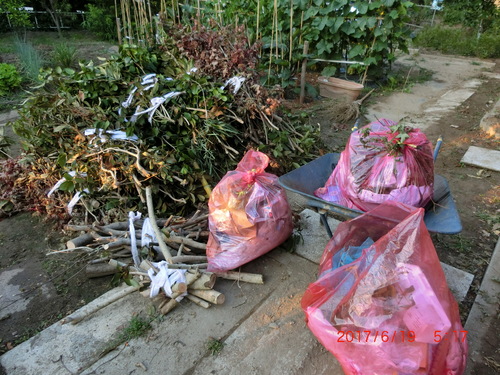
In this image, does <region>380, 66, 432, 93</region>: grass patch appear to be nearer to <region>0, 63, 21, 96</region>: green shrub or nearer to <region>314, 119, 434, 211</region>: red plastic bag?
<region>314, 119, 434, 211</region>: red plastic bag

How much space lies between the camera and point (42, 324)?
2121 millimetres

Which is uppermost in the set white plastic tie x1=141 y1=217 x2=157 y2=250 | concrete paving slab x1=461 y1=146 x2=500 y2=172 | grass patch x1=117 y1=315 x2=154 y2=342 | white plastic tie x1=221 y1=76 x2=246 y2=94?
white plastic tie x1=221 y1=76 x2=246 y2=94

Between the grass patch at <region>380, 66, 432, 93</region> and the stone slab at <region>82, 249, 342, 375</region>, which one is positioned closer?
the stone slab at <region>82, 249, 342, 375</region>

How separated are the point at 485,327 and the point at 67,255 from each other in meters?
2.92

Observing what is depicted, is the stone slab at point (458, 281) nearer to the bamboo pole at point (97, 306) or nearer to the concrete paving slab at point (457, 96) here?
the bamboo pole at point (97, 306)

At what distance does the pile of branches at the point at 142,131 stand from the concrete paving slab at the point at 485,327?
1818mm

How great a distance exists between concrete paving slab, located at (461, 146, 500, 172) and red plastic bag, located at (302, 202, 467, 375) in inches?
118

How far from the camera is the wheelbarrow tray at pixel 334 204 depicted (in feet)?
6.14

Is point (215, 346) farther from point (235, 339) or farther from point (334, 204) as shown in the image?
point (334, 204)

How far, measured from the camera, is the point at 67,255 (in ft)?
8.68

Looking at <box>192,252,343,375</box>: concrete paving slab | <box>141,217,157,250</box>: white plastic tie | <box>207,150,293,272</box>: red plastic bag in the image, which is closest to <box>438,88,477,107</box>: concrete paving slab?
<box>207,150,293,272</box>: red plastic bag

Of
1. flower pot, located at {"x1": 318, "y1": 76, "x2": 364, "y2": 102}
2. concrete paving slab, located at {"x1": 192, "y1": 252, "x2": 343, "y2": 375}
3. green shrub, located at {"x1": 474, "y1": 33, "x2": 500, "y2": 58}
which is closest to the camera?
concrete paving slab, located at {"x1": 192, "y1": 252, "x2": 343, "y2": 375}

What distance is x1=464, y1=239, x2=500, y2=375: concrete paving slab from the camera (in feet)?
5.96

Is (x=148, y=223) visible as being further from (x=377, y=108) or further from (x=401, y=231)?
(x=377, y=108)
